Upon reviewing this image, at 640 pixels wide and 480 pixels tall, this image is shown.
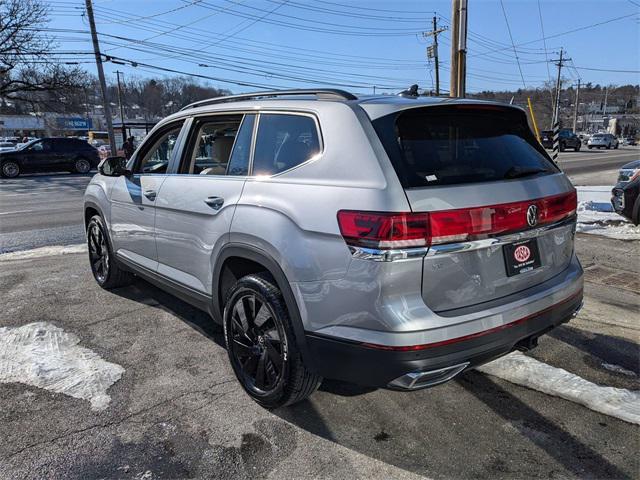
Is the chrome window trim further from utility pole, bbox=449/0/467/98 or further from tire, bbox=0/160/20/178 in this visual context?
tire, bbox=0/160/20/178

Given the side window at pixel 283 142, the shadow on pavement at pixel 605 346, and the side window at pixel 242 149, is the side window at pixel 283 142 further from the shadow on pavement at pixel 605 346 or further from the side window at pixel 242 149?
the shadow on pavement at pixel 605 346

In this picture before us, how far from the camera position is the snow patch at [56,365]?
3219 mm

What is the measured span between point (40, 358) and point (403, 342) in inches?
113

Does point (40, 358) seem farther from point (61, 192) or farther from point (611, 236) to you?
point (61, 192)

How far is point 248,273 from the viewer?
10.2 ft

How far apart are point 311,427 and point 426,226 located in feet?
4.50

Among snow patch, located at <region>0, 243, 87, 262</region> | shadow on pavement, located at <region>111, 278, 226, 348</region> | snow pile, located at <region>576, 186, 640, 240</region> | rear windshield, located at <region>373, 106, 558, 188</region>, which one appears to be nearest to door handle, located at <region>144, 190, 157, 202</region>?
shadow on pavement, located at <region>111, 278, 226, 348</region>

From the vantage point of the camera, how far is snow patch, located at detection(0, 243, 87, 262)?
6.73 meters

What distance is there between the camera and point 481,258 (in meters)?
2.38

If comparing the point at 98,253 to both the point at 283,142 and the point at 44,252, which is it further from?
the point at 283,142

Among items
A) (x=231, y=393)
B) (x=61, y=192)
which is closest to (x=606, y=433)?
(x=231, y=393)

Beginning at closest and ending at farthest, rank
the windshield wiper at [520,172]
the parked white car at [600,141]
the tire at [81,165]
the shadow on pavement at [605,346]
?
the windshield wiper at [520,172] < the shadow on pavement at [605,346] < the tire at [81,165] < the parked white car at [600,141]

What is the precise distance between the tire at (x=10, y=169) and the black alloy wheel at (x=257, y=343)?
75.7 feet

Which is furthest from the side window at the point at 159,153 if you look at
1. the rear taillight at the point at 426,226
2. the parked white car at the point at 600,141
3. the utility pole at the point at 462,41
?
the parked white car at the point at 600,141
